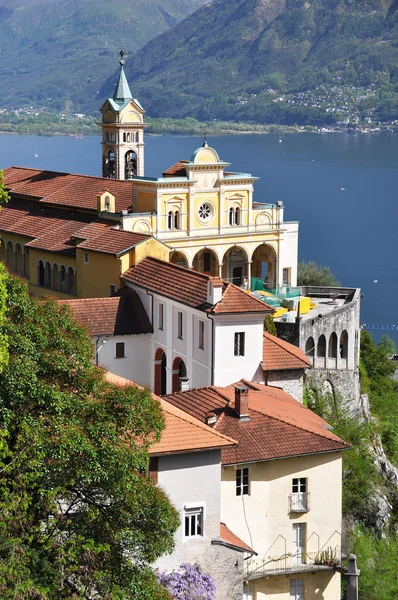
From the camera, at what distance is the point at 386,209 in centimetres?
14962

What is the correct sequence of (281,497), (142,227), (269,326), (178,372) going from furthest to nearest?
(142,227) < (269,326) < (178,372) < (281,497)

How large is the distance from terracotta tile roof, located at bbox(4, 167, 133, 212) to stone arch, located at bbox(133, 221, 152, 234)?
6.52ft

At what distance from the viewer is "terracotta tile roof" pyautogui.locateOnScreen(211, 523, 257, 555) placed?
22.0 meters

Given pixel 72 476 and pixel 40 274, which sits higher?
pixel 72 476

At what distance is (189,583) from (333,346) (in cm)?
2133

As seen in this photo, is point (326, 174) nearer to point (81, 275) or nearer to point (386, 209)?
point (386, 209)

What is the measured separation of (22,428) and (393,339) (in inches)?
2690

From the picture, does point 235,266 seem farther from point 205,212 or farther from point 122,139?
point 122,139

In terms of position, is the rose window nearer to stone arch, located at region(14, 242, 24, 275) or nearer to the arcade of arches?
the arcade of arches

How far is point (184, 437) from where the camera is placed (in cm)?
2200

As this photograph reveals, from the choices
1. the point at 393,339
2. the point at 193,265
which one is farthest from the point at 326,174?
the point at 193,265

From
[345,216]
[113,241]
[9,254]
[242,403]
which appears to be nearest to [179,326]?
[113,241]

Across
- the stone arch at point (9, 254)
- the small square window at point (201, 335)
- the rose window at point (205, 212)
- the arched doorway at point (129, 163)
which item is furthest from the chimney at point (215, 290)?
the arched doorway at point (129, 163)

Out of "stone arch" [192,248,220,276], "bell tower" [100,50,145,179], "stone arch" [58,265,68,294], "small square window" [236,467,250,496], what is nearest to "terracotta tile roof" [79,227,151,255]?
"stone arch" [58,265,68,294]
